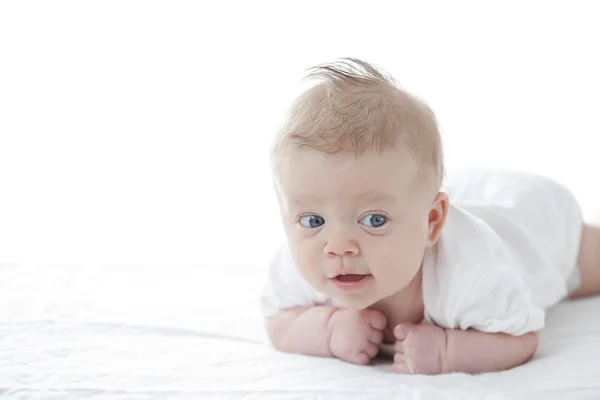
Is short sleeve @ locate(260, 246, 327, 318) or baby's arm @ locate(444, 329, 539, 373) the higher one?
short sleeve @ locate(260, 246, 327, 318)

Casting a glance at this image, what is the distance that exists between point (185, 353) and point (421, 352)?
0.39 meters

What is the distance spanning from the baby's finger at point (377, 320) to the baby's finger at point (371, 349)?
30mm

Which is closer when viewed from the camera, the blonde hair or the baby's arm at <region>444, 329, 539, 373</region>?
the blonde hair

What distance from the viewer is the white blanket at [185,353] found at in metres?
1.20

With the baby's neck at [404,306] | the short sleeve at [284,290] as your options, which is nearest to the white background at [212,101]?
the short sleeve at [284,290]

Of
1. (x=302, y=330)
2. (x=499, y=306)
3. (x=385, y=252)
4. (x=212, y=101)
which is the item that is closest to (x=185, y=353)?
(x=302, y=330)

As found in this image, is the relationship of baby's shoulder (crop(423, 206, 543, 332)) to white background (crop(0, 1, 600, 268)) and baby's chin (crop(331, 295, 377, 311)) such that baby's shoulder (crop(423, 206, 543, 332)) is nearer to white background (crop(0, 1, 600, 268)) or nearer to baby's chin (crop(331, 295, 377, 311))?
baby's chin (crop(331, 295, 377, 311))

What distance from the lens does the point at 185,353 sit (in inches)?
56.0

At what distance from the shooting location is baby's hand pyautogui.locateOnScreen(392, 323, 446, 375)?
1.30 m

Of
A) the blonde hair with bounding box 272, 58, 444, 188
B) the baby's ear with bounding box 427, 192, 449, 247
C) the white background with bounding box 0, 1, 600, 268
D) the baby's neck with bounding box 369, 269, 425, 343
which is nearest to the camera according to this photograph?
the blonde hair with bounding box 272, 58, 444, 188

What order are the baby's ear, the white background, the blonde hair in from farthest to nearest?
the white background, the baby's ear, the blonde hair

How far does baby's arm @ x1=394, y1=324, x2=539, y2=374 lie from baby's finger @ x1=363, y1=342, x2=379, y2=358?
0.06 meters

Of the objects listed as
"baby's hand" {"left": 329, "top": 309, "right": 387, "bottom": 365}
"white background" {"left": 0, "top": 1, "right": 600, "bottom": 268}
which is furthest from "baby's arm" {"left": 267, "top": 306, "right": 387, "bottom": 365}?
"white background" {"left": 0, "top": 1, "right": 600, "bottom": 268}

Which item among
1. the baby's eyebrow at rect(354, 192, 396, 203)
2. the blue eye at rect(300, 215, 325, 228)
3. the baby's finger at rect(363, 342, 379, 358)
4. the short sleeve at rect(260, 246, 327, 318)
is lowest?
the baby's finger at rect(363, 342, 379, 358)
